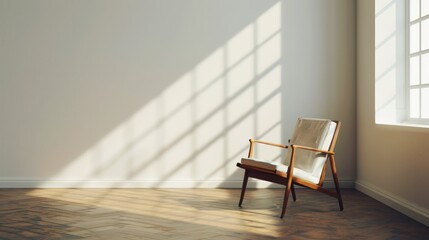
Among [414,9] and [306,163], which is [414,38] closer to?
[414,9]

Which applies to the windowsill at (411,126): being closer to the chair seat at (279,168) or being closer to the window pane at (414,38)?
the window pane at (414,38)

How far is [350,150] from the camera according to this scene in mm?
6371

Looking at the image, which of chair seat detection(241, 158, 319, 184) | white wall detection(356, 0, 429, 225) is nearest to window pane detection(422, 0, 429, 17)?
white wall detection(356, 0, 429, 225)

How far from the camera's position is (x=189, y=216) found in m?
4.66

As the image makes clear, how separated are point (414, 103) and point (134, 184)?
317 cm

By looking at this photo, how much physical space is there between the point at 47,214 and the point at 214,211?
1.44m

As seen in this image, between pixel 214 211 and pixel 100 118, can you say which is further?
pixel 100 118

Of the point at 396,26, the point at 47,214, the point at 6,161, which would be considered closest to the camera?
the point at 47,214

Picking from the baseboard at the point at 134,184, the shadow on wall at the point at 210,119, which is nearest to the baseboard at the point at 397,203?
the baseboard at the point at 134,184

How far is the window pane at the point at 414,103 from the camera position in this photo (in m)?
5.18

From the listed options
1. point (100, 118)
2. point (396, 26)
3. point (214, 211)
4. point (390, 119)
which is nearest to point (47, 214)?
point (214, 211)

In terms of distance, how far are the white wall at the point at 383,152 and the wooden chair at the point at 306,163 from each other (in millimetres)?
561

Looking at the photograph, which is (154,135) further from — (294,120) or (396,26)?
(396,26)

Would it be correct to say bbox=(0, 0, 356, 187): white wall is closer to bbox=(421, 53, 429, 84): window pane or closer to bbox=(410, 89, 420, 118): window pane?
bbox=(410, 89, 420, 118): window pane
